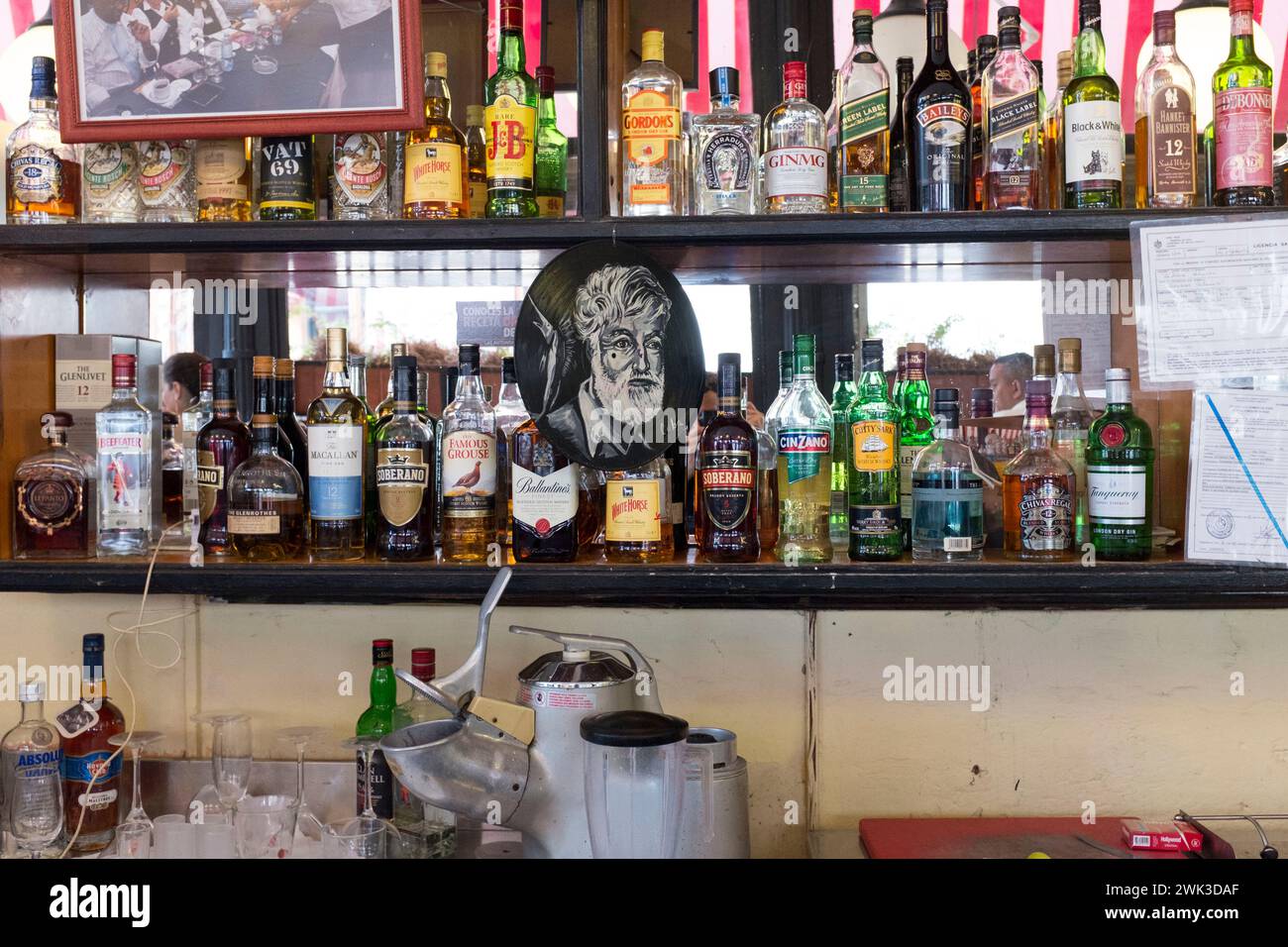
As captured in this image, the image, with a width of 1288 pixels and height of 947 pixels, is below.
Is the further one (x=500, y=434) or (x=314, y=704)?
(x=314, y=704)

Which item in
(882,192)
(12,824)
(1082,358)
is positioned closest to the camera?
(882,192)

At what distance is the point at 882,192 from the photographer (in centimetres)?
138

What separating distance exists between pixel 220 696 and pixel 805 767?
0.95 m

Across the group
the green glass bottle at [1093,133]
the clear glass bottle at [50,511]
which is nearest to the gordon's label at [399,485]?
the clear glass bottle at [50,511]

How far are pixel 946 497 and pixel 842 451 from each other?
0.67ft

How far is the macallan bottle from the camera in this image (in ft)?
4.95

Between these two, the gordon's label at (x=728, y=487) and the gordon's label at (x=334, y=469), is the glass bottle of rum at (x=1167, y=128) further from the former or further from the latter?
the gordon's label at (x=334, y=469)

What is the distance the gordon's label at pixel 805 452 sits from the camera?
1.39 m

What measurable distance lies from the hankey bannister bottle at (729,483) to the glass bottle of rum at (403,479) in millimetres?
391

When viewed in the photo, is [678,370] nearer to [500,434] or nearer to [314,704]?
[500,434]

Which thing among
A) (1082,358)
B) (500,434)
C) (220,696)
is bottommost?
(220,696)

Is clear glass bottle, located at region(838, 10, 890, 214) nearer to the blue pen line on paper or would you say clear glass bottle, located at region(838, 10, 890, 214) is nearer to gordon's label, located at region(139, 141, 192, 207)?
the blue pen line on paper
